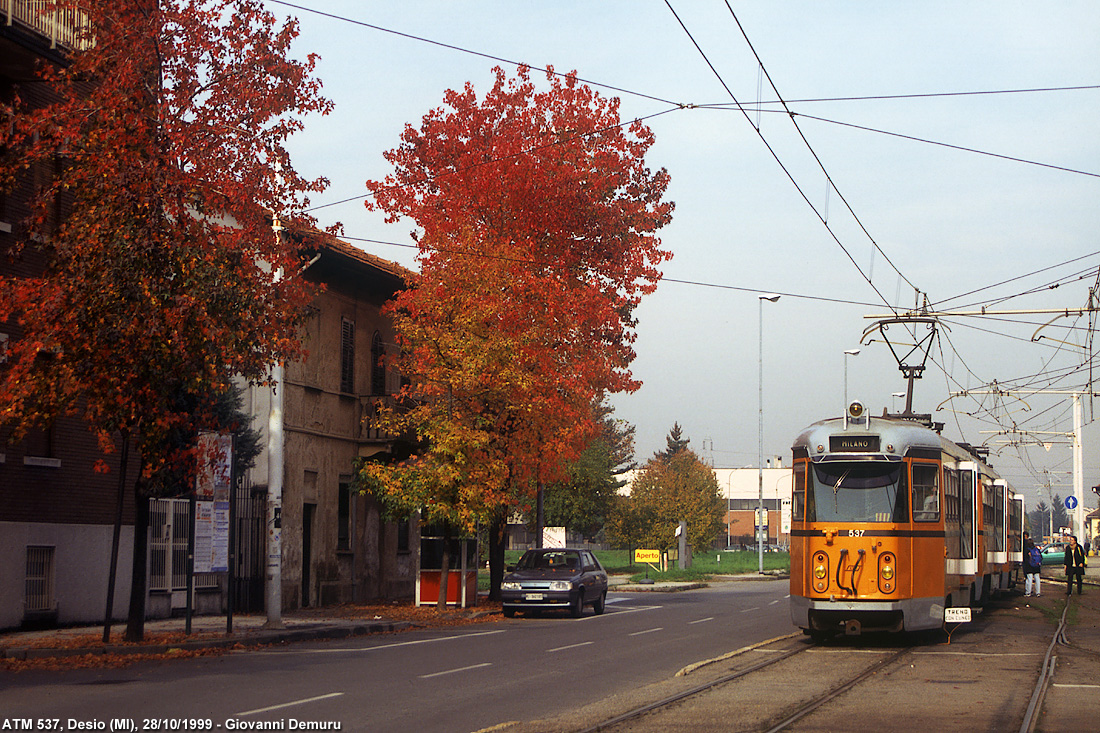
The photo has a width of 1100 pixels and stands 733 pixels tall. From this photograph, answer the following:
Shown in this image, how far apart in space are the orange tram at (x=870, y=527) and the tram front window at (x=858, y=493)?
0.05ft

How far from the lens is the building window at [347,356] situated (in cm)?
3347

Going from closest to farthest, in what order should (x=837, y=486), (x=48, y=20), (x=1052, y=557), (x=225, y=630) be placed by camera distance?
(x=837, y=486), (x=48, y=20), (x=225, y=630), (x=1052, y=557)

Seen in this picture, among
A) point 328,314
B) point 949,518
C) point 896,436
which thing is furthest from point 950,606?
point 328,314

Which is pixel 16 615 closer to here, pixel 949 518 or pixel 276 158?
pixel 276 158

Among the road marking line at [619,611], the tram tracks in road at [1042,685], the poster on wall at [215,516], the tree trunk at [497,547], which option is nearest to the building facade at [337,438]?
the tree trunk at [497,547]

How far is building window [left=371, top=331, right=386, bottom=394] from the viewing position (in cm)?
3528

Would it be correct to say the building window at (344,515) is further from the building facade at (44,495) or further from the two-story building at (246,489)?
the building facade at (44,495)

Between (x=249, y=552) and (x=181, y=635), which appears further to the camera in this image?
(x=249, y=552)

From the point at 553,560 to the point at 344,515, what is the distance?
6.61 metres

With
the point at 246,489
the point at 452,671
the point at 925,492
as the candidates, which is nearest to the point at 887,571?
the point at 925,492

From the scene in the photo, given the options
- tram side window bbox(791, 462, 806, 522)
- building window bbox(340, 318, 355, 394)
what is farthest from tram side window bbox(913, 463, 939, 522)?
building window bbox(340, 318, 355, 394)

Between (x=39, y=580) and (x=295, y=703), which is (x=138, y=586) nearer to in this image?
(x=39, y=580)

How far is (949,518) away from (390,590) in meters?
19.5

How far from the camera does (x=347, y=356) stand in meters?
33.9
